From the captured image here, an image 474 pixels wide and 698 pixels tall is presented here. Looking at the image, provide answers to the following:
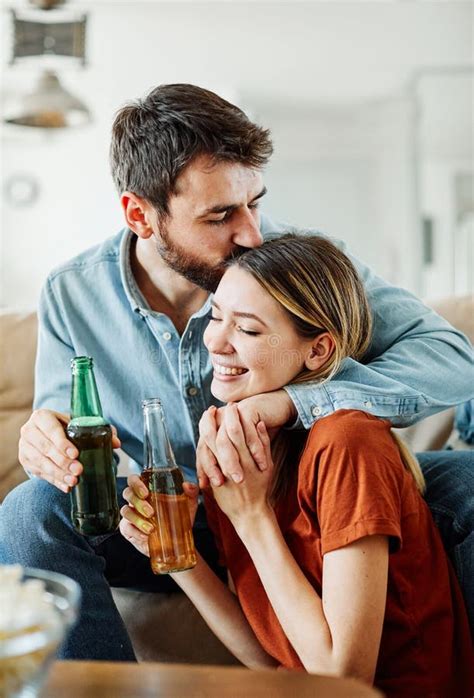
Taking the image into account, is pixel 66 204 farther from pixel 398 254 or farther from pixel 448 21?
pixel 448 21

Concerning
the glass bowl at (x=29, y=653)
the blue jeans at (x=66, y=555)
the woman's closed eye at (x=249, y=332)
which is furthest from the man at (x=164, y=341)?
the glass bowl at (x=29, y=653)

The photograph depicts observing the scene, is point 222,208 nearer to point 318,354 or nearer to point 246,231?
point 246,231

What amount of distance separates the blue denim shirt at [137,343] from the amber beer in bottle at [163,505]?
1.49 feet

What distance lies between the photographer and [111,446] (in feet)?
4.65

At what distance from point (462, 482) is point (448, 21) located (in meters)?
4.84

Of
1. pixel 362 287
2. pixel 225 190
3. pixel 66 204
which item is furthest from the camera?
pixel 66 204

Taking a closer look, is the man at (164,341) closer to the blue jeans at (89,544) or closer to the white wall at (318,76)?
the blue jeans at (89,544)

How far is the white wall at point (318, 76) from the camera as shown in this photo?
5.68 meters

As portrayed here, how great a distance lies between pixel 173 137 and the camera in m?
1.79

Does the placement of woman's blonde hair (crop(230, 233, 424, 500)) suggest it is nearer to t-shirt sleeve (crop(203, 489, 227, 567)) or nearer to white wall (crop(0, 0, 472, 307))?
t-shirt sleeve (crop(203, 489, 227, 567))

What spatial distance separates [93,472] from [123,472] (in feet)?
2.48

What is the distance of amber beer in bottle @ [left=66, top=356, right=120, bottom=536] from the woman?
0.12ft

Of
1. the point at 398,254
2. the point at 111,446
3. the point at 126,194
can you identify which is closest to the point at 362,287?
the point at 111,446

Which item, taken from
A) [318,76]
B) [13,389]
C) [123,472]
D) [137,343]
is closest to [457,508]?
[137,343]
